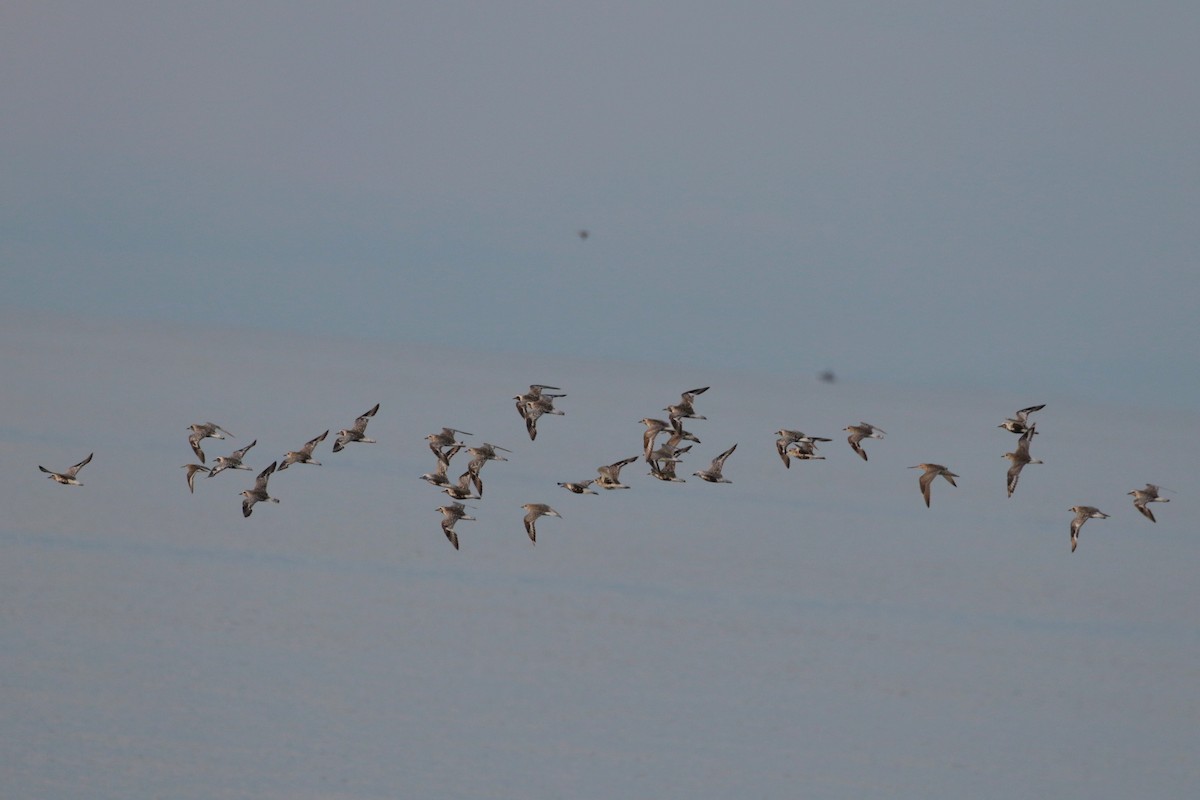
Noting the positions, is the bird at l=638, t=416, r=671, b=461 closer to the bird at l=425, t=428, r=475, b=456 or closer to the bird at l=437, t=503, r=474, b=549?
the bird at l=437, t=503, r=474, b=549

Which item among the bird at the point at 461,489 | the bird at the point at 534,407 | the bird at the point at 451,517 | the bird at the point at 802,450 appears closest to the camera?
the bird at the point at 461,489

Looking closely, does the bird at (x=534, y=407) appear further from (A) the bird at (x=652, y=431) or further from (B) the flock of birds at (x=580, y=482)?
(A) the bird at (x=652, y=431)

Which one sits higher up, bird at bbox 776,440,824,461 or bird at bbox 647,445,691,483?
bird at bbox 776,440,824,461

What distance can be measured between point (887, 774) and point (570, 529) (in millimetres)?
68748

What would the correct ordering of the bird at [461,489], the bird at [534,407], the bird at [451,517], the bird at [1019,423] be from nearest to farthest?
1. the bird at [1019,423]
2. the bird at [461,489]
3. the bird at [451,517]
4. the bird at [534,407]

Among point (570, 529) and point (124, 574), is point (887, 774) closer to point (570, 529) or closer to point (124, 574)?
point (124, 574)

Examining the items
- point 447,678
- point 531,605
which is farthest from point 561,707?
point 531,605

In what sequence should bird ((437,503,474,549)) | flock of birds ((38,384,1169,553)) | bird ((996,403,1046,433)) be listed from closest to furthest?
bird ((996,403,1046,433)) → flock of birds ((38,384,1169,553)) → bird ((437,503,474,549))

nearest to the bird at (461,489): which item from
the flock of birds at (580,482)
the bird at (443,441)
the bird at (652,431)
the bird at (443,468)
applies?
the flock of birds at (580,482)

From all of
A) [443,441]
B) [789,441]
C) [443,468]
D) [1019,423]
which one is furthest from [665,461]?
[1019,423]

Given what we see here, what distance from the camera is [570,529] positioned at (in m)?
140

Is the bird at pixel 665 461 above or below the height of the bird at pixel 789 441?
below

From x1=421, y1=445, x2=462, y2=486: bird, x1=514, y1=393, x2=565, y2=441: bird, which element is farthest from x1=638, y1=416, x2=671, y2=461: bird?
x1=421, y1=445, x2=462, y2=486: bird

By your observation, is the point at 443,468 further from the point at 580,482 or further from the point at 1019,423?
the point at 1019,423
